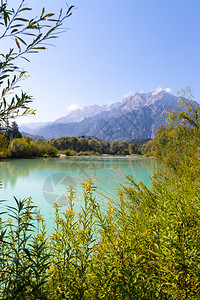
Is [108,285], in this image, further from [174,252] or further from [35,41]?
[35,41]

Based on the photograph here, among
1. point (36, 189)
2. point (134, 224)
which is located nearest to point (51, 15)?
point (134, 224)

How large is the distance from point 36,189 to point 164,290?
18343 mm

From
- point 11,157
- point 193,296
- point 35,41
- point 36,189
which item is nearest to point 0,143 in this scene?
point 35,41

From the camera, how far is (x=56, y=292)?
1042mm

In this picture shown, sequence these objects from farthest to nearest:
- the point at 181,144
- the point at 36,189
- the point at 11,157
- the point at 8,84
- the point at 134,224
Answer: the point at 11,157
the point at 36,189
the point at 181,144
the point at 134,224
the point at 8,84

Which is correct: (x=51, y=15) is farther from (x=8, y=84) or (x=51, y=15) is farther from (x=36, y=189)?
(x=36, y=189)

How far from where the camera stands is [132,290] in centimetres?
88

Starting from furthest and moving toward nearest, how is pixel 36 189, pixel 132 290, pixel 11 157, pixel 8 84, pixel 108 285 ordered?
1. pixel 11 157
2. pixel 36 189
3. pixel 8 84
4. pixel 108 285
5. pixel 132 290

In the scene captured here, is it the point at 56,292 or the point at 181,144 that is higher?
the point at 181,144

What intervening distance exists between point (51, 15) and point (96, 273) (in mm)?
1526

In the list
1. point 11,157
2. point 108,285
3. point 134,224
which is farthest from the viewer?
point 11,157

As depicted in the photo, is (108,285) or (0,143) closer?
(108,285)

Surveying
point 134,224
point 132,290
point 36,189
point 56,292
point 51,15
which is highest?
point 51,15

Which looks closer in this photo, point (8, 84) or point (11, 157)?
point (8, 84)
